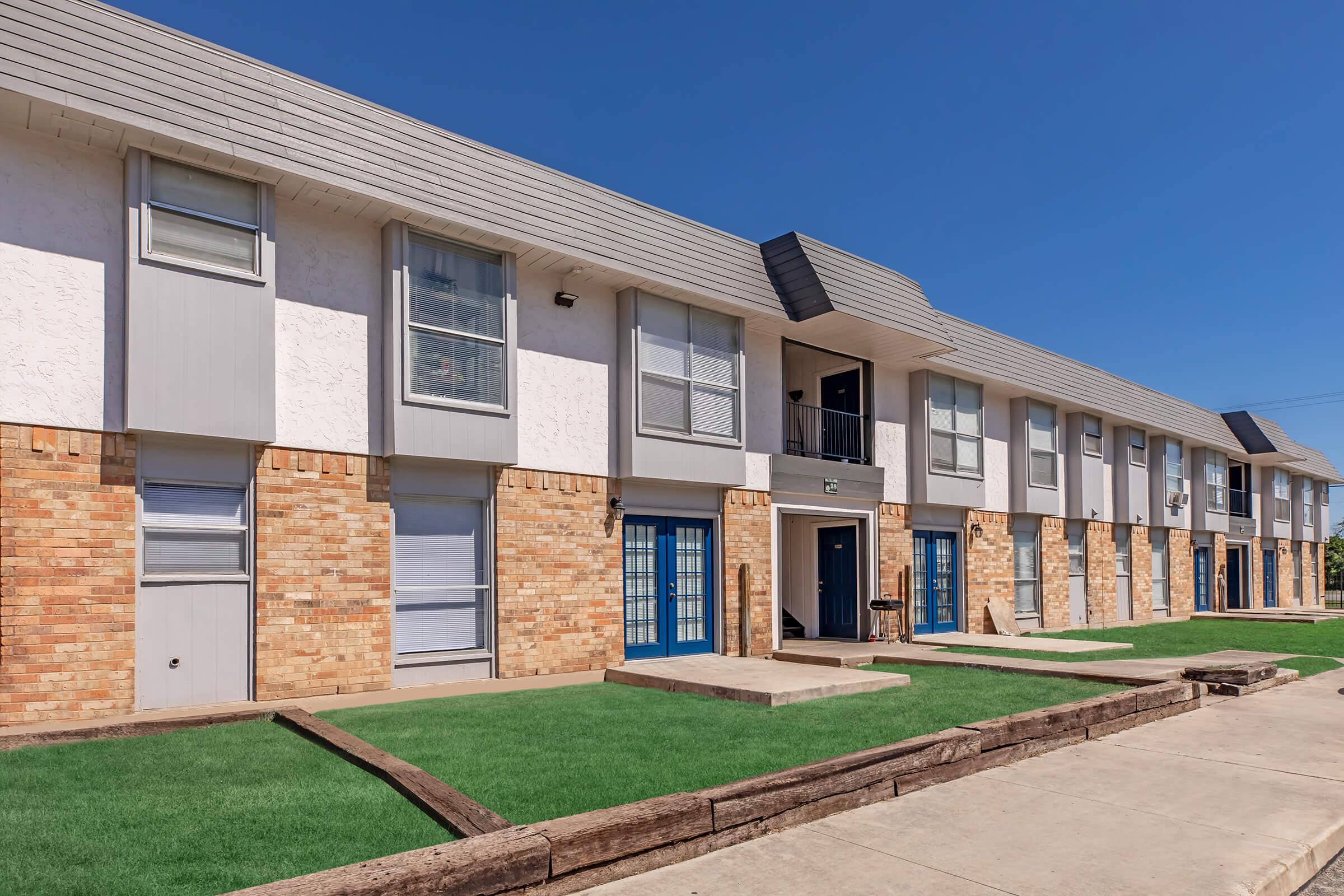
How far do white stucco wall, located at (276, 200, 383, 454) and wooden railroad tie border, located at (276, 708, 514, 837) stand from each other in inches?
137

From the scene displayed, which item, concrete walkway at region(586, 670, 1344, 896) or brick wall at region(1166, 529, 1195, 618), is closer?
concrete walkway at region(586, 670, 1344, 896)

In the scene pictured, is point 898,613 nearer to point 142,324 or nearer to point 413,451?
point 413,451

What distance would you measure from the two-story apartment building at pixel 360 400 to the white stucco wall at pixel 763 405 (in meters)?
0.06

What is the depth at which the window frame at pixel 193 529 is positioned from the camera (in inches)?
345

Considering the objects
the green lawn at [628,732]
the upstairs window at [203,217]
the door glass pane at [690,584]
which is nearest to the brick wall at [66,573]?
the upstairs window at [203,217]

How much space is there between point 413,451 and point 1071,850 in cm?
784

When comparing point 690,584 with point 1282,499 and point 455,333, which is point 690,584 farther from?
point 1282,499

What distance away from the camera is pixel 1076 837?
5.28 meters

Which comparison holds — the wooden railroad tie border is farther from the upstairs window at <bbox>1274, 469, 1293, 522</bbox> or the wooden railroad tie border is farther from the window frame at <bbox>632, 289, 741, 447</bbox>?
the upstairs window at <bbox>1274, 469, 1293, 522</bbox>

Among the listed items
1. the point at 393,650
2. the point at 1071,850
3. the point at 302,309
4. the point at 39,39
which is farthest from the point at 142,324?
the point at 1071,850

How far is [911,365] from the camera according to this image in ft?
60.4

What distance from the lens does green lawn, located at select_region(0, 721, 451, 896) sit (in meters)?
4.16

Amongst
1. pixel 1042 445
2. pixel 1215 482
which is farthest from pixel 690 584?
pixel 1215 482

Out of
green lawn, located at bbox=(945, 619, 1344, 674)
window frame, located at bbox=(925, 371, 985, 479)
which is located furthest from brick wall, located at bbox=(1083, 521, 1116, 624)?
window frame, located at bbox=(925, 371, 985, 479)
